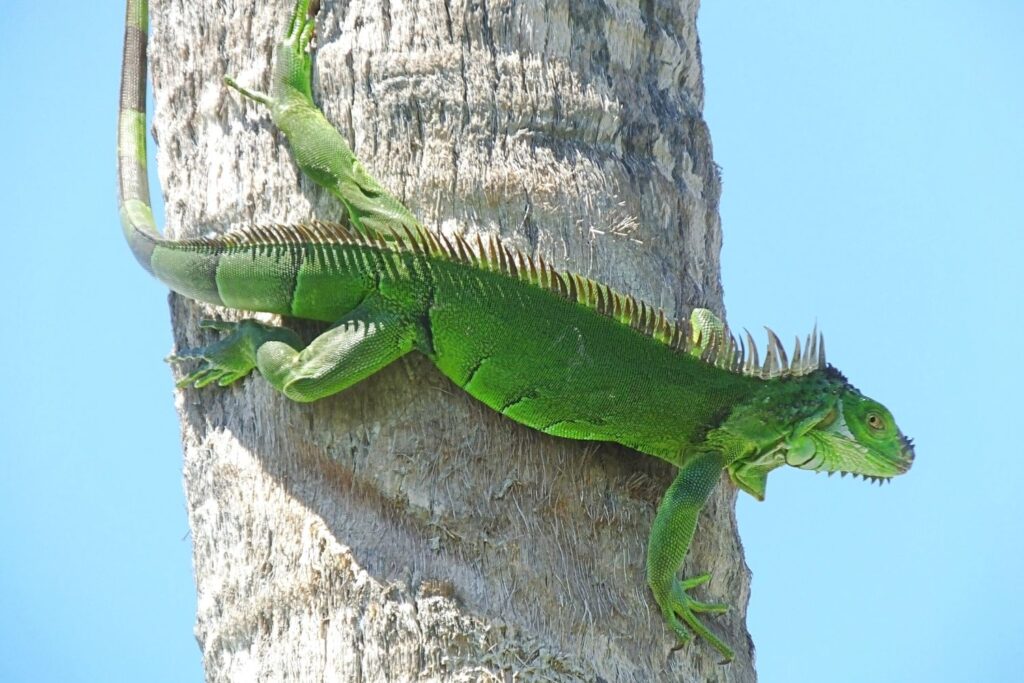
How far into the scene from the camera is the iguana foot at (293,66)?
16.8 ft

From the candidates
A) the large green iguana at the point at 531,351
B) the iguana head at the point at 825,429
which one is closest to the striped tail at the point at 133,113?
the large green iguana at the point at 531,351

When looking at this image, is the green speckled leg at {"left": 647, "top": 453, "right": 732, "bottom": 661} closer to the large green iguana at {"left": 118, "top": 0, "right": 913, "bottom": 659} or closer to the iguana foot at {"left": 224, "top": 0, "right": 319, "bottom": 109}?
the large green iguana at {"left": 118, "top": 0, "right": 913, "bottom": 659}

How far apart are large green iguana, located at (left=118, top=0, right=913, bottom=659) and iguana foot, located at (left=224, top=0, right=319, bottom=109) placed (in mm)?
175

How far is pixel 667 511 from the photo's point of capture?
15.0ft

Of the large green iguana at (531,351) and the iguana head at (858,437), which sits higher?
the large green iguana at (531,351)

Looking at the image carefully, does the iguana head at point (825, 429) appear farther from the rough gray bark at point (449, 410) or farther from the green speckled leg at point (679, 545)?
the rough gray bark at point (449, 410)

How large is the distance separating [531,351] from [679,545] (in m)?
0.97

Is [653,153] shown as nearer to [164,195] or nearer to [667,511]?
[667,511]

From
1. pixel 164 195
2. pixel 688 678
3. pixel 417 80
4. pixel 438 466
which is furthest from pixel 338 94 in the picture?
pixel 688 678

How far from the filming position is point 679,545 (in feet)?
14.8

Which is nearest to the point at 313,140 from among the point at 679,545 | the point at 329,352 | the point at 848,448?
the point at 329,352

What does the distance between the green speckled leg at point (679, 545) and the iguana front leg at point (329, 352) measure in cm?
122

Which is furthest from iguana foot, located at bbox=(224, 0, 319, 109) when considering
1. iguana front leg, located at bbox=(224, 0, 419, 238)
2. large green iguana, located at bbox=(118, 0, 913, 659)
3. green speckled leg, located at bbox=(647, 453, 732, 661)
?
green speckled leg, located at bbox=(647, 453, 732, 661)

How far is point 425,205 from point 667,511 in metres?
1.60
